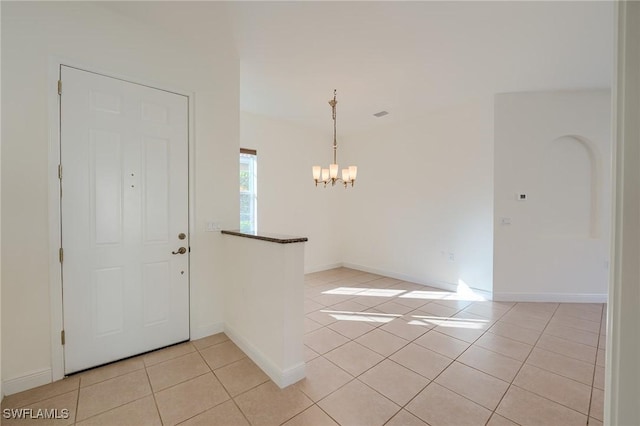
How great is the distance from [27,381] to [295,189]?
4.11 meters

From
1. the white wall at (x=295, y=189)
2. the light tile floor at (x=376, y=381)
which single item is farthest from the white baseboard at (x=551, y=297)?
the white wall at (x=295, y=189)

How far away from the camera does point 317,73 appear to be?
10.8 feet

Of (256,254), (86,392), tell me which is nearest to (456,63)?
(256,254)

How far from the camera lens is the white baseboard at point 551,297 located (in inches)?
151

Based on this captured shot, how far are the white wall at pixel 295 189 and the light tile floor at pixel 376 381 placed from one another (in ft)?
7.78

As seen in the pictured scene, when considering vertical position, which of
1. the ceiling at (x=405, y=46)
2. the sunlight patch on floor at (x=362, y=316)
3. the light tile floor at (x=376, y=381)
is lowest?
the light tile floor at (x=376, y=381)

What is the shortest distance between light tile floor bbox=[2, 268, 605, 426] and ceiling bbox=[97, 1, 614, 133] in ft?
9.29

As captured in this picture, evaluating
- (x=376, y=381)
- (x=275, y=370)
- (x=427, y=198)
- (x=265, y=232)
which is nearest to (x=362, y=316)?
(x=376, y=381)

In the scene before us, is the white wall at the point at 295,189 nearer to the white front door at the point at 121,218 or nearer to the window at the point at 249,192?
the window at the point at 249,192

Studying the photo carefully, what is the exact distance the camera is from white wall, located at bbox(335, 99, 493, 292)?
4105 mm

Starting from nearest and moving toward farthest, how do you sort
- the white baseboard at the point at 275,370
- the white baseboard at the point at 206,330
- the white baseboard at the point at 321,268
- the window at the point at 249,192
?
the white baseboard at the point at 275,370 < the white baseboard at the point at 206,330 < the window at the point at 249,192 < the white baseboard at the point at 321,268

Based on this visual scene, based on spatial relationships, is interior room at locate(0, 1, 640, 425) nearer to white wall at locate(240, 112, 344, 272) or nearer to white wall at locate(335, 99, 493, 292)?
white wall at locate(335, 99, 493, 292)

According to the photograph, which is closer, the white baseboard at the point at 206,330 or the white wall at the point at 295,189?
the white baseboard at the point at 206,330

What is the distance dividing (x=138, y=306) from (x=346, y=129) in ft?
15.2
